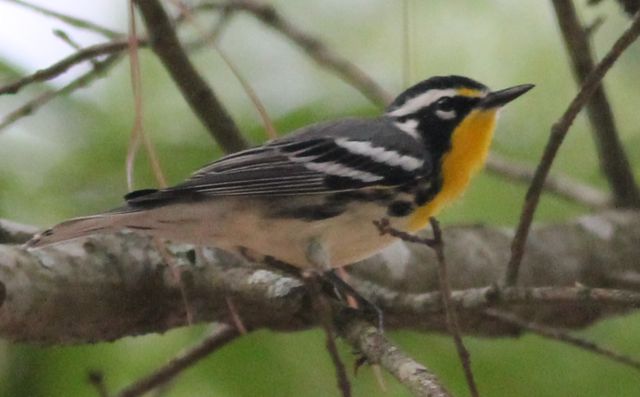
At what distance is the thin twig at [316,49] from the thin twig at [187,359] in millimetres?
1143

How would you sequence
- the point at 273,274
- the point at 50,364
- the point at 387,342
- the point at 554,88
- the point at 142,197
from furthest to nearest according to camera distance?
the point at 554,88
the point at 50,364
the point at 273,274
the point at 142,197
the point at 387,342

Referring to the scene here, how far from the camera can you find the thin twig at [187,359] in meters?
2.75

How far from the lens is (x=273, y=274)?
2594 millimetres

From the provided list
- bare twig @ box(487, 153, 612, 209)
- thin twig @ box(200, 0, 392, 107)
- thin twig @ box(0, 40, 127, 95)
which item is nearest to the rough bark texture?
bare twig @ box(487, 153, 612, 209)

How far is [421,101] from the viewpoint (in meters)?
3.18

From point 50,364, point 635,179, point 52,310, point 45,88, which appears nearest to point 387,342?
point 52,310

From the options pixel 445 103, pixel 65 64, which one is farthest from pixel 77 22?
pixel 445 103

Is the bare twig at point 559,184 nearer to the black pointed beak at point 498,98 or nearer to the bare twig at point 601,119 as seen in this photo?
the bare twig at point 601,119

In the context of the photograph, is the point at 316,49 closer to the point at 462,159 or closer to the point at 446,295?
the point at 462,159

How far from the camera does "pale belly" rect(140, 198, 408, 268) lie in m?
2.66

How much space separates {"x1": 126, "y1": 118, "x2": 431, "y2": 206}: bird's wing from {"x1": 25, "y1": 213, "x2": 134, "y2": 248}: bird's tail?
219 millimetres

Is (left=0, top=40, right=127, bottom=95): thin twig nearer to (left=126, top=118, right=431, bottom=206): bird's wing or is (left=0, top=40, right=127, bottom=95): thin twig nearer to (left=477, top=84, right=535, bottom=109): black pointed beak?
(left=126, top=118, right=431, bottom=206): bird's wing

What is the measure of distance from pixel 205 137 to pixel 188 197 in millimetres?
658

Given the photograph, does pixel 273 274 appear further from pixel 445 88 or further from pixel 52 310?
pixel 445 88
